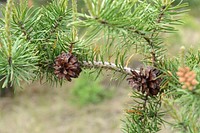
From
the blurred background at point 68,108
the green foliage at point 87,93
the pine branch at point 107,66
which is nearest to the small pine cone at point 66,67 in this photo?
the pine branch at point 107,66

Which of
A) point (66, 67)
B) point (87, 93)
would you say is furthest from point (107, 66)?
point (87, 93)

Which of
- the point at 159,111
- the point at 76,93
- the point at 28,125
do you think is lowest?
the point at 28,125

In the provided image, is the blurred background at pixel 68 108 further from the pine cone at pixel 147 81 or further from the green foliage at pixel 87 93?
the pine cone at pixel 147 81

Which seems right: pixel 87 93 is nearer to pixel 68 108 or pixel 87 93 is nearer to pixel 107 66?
pixel 68 108

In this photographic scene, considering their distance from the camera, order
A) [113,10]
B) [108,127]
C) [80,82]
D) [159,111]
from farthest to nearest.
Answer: [80,82] → [108,127] → [159,111] → [113,10]

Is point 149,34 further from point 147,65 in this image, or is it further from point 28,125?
point 28,125

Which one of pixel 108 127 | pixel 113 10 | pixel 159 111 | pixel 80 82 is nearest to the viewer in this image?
pixel 113 10

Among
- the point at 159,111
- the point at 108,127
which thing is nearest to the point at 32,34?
the point at 159,111
